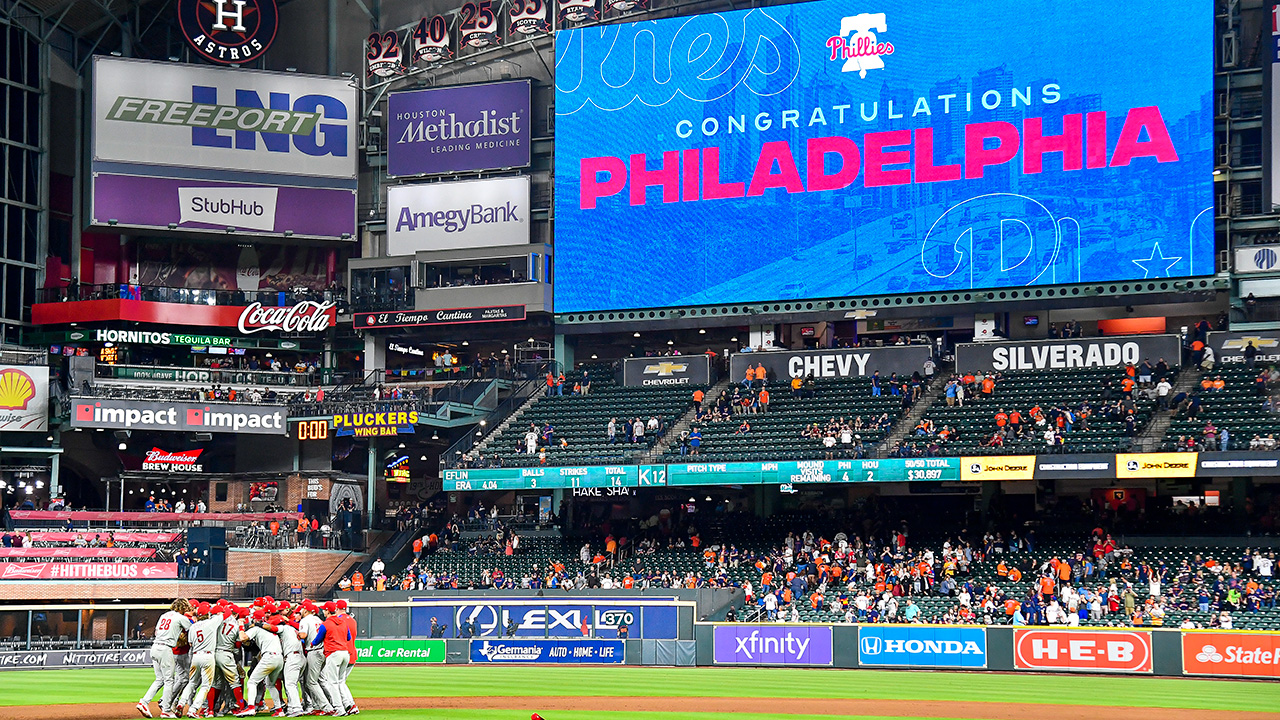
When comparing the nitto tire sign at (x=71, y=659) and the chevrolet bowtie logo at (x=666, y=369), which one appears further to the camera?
the chevrolet bowtie logo at (x=666, y=369)

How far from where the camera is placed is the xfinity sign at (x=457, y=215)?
51.9 metres

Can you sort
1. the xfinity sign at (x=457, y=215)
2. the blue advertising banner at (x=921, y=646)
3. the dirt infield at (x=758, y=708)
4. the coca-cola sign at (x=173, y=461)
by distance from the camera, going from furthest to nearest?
the xfinity sign at (x=457, y=215)
the coca-cola sign at (x=173, y=461)
the blue advertising banner at (x=921, y=646)
the dirt infield at (x=758, y=708)

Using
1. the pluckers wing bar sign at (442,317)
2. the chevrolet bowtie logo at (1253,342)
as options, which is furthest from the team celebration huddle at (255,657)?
the chevrolet bowtie logo at (1253,342)

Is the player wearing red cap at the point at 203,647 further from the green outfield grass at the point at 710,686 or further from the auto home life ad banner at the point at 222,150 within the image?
the auto home life ad banner at the point at 222,150

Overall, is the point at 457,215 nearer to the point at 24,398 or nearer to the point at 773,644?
the point at 24,398

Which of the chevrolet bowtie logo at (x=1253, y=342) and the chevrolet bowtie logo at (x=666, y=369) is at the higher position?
the chevrolet bowtie logo at (x=1253, y=342)

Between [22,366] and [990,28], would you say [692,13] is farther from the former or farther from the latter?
[22,366]

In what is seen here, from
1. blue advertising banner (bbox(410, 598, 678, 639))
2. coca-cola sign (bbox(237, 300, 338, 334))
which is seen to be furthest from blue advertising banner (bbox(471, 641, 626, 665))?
coca-cola sign (bbox(237, 300, 338, 334))

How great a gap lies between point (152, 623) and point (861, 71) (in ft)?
93.7

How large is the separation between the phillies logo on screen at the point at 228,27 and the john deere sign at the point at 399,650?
2882cm

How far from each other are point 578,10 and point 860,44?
412 inches

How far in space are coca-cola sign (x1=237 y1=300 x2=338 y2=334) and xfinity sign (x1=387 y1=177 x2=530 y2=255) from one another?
3.54 m

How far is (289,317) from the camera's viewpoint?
5366cm

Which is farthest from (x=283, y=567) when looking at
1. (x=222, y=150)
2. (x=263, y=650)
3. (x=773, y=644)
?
(x=263, y=650)
